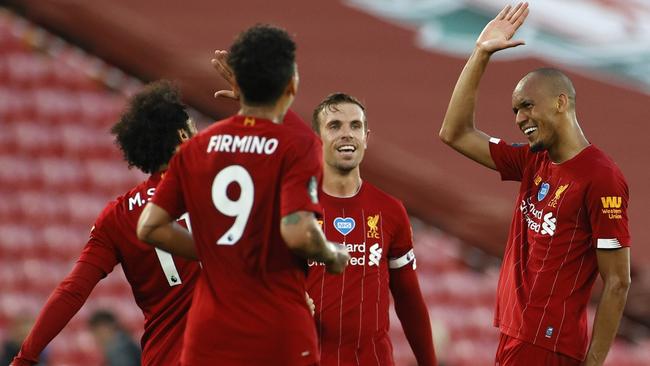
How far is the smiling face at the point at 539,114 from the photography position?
4832 millimetres

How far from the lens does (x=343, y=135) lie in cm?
532

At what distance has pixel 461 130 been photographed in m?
5.19

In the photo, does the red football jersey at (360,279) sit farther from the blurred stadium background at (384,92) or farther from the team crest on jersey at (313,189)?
the blurred stadium background at (384,92)

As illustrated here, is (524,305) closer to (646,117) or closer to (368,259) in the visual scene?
(368,259)

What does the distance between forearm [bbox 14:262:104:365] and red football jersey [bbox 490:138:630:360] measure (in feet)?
5.72

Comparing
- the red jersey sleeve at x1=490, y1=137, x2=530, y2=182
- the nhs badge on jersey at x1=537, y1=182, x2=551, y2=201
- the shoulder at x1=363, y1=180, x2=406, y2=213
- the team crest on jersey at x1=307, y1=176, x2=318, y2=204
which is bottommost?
the team crest on jersey at x1=307, y1=176, x2=318, y2=204

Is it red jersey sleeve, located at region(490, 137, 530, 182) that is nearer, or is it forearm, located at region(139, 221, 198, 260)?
forearm, located at region(139, 221, 198, 260)

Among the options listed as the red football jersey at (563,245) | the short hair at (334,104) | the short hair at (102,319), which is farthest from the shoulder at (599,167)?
the short hair at (102,319)

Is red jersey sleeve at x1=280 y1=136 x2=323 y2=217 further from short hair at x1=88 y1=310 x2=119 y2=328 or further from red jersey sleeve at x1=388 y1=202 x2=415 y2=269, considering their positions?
short hair at x1=88 y1=310 x2=119 y2=328

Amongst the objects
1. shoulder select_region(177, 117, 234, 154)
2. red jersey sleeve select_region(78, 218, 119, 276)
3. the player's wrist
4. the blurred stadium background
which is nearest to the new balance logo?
the player's wrist

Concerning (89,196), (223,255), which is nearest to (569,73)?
(89,196)

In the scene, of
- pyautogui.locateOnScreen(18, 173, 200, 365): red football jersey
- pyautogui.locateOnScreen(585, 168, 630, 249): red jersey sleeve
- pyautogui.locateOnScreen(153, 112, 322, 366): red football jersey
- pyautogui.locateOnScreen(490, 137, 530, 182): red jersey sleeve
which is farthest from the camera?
pyautogui.locateOnScreen(490, 137, 530, 182): red jersey sleeve

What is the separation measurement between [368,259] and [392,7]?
29.8 feet

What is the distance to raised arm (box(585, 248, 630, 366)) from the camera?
4660 mm
